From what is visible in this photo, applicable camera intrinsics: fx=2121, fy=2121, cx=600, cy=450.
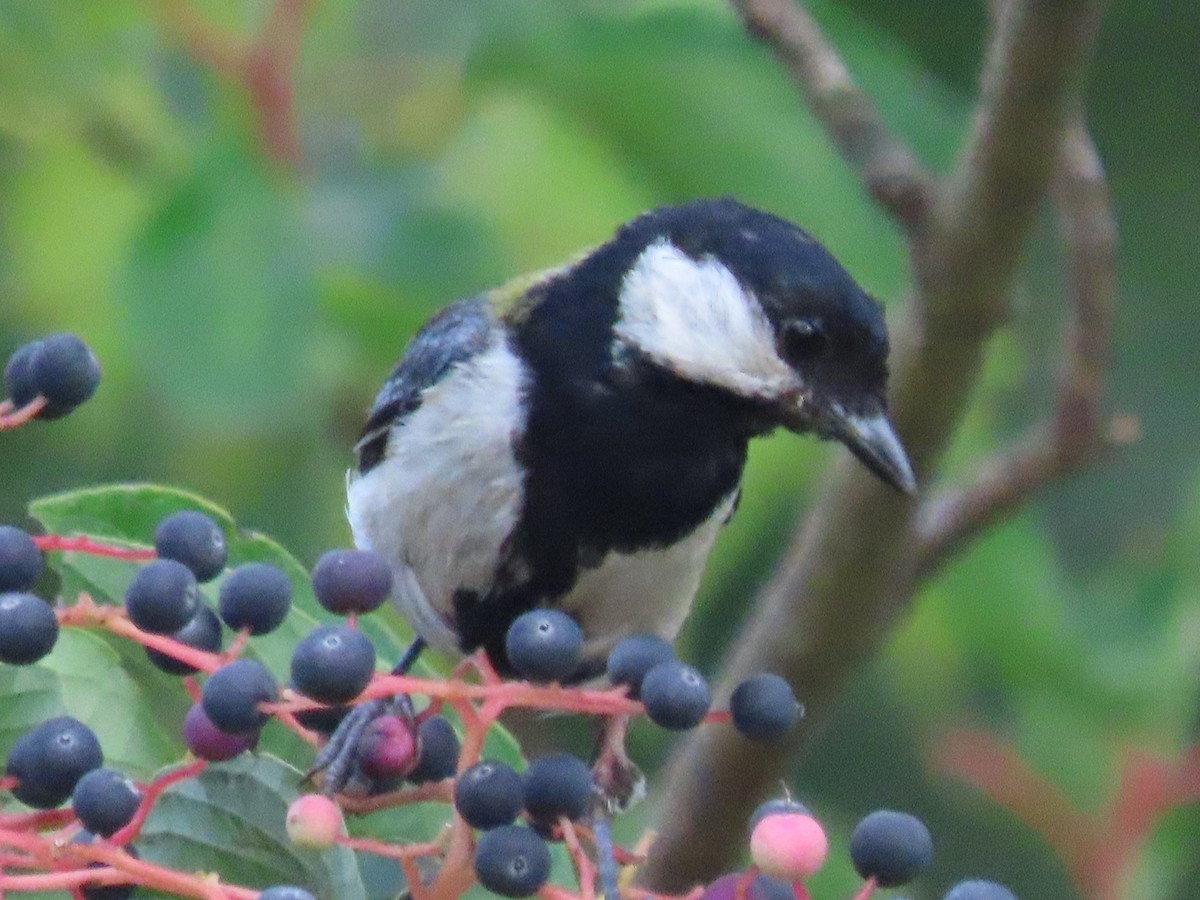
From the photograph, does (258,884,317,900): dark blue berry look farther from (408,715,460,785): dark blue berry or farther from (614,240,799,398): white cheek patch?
(614,240,799,398): white cheek patch

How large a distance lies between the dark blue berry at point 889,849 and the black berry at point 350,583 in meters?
0.39

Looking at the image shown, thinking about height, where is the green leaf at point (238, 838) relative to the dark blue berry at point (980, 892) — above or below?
below

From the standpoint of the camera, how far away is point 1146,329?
336 centimetres

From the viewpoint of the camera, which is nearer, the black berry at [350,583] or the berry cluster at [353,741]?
the berry cluster at [353,741]

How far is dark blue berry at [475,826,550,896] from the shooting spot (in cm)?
139

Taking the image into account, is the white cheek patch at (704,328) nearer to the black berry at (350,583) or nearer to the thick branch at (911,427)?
the thick branch at (911,427)

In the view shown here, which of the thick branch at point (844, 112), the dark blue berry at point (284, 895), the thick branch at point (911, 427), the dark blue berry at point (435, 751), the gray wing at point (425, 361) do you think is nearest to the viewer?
the dark blue berry at point (284, 895)

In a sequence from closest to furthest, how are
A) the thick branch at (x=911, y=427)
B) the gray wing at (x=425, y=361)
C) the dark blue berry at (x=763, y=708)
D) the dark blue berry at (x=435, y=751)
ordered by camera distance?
the dark blue berry at (x=763, y=708)
the dark blue berry at (x=435, y=751)
the thick branch at (x=911, y=427)
the gray wing at (x=425, y=361)

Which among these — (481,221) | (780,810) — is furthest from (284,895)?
(481,221)

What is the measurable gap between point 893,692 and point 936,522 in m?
0.91

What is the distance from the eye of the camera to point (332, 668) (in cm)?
143

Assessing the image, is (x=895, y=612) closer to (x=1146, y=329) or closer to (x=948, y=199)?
(x=948, y=199)

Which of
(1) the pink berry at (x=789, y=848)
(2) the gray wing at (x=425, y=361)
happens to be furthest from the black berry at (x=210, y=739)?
(2) the gray wing at (x=425, y=361)

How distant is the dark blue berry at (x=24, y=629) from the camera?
1.47 metres
